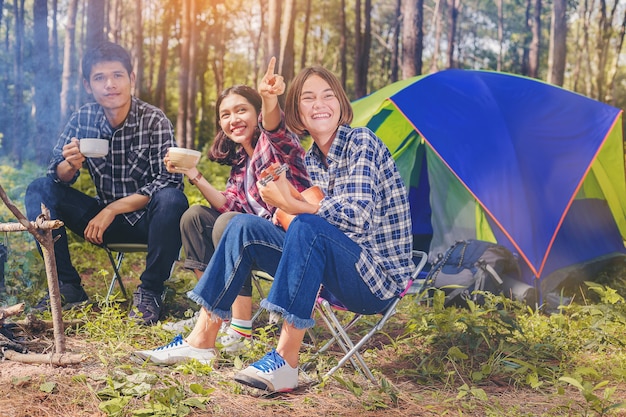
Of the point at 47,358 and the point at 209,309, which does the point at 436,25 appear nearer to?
the point at 209,309

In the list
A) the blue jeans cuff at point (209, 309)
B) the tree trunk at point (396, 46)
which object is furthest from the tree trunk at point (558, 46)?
the blue jeans cuff at point (209, 309)

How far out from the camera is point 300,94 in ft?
8.30

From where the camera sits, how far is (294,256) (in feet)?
7.36

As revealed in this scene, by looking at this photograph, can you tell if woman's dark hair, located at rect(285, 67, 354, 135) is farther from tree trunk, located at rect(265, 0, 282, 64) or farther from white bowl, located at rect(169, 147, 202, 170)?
tree trunk, located at rect(265, 0, 282, 64)

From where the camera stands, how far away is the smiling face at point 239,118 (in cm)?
299

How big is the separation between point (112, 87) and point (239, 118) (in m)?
0.78

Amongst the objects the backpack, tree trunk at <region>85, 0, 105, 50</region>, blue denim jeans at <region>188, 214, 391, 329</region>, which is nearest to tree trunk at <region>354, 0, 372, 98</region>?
tree trunk at <region>85, 0, 105, 50</region>

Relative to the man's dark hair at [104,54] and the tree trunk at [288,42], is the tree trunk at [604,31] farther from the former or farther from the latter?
the man's dark hair at [104,54]

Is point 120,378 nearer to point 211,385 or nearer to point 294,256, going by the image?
point 211,385

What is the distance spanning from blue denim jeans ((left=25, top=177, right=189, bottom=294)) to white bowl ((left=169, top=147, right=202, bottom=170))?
34cm

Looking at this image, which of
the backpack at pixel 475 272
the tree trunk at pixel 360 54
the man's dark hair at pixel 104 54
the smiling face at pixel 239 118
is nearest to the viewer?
the smiling face at pixel 239 118

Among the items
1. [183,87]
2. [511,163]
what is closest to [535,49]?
[183,87]

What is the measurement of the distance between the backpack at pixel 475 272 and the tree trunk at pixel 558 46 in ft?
22.3

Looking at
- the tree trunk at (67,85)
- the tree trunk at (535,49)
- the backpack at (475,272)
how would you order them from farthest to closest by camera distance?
the tree trunk at (535,49)
the tree trunk at (67,85)
the backpack at (475,272)
